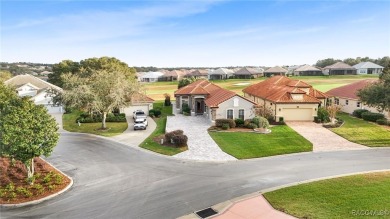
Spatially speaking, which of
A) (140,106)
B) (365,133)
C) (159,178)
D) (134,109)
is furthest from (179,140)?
(134,109)

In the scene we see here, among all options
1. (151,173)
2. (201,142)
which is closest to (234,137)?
(201,142)

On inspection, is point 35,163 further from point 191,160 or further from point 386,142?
point 386,142

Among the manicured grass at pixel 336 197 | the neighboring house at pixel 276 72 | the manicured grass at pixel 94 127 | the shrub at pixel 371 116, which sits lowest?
the manicured grass at pixel 336 197

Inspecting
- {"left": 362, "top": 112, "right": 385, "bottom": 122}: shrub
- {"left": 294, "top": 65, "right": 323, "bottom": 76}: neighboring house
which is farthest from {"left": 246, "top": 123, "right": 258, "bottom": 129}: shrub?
{"left": 294, "top": 65, "right": 323, "bottom": 76}: neighboring house

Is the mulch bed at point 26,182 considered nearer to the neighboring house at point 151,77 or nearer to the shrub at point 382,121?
the shrub at point 382,121

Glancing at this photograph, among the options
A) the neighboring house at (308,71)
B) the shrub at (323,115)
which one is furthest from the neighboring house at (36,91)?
the neighboring house at (308,71)

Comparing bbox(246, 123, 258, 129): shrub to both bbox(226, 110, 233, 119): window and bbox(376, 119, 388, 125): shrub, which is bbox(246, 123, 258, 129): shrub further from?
bbox(376, 119, 388, 125): shrub
